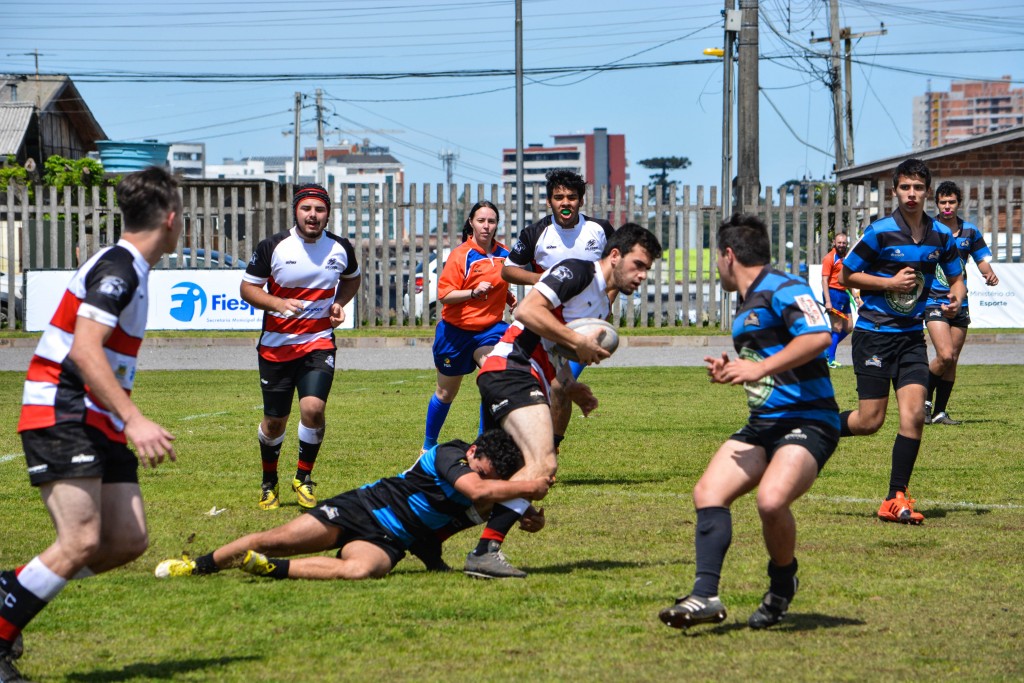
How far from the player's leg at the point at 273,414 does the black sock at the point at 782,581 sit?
4.33 m

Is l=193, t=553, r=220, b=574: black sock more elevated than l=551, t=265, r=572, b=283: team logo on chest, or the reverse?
l=551, t=265, r=572, b=283: team logo on chest

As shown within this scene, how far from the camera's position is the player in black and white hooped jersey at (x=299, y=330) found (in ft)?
29.9

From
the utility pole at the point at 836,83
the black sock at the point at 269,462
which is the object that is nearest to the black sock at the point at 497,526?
the black sock at the point at 269,462

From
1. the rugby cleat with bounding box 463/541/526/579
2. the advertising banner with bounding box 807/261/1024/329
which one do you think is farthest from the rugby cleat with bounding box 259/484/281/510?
the advertising banner with bounding box 807/261/1024/329

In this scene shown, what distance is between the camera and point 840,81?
5719 cm

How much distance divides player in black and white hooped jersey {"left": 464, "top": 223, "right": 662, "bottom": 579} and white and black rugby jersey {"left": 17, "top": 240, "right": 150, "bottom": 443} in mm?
2338

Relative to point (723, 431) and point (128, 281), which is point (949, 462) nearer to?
point (723, 431)

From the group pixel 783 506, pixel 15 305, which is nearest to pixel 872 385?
pixel 783 506

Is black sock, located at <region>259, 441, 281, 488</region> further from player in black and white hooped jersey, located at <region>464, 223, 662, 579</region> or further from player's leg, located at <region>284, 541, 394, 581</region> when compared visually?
player's leg, located at <region>284, 541, 394, 581</region>

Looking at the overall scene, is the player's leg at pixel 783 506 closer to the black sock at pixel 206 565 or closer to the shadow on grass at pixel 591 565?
the shadow on grass at pixel 591 565

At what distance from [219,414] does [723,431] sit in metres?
5.71

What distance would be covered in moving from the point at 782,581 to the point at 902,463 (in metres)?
3.14

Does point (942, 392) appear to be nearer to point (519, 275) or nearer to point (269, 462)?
point (519, 275)

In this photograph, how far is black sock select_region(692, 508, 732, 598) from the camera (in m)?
5.49
